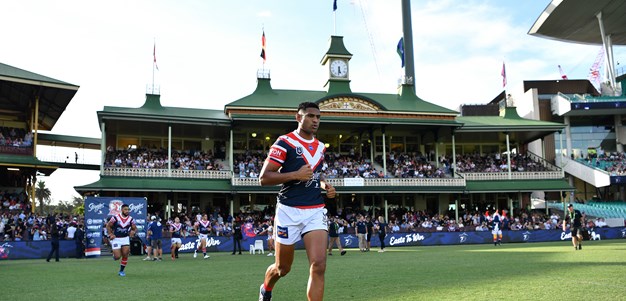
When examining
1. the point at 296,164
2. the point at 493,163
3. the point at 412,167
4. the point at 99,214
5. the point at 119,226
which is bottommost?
the point at 119,226

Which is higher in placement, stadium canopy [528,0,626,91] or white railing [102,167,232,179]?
stadium canopy [528,0,626,91]

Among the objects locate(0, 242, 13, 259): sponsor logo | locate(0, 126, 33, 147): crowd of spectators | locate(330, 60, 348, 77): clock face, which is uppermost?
locate(330, 60, 348, 77): clock face

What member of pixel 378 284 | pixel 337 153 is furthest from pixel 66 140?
pixel 378 284

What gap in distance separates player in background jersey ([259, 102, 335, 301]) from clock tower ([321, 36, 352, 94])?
3862 cm

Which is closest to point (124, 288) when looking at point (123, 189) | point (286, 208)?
point (286, 208)

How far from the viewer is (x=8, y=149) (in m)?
36.5

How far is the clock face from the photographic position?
46219 millimetres

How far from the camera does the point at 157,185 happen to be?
37031 mm

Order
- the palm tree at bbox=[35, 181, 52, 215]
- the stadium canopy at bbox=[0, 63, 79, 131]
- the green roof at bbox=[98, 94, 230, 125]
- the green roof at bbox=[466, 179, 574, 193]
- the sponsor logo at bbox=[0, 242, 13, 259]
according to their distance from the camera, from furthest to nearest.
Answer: the palm tree at bbox=[35, 181, 52, 215] < the green roof at bbox=[466, 179, 574, 193] < the green roof at bbox=[98, 94, 230, 125] < the stadium canopy at bbox=[0, 63, 79, 131] < the sponsor logo at bbox=[0, 242, 13, 259]

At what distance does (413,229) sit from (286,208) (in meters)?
31.7

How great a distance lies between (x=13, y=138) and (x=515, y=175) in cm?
3746

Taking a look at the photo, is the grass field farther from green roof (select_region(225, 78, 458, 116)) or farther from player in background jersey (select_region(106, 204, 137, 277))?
green roof (select_region(225, 78, 458, 116))

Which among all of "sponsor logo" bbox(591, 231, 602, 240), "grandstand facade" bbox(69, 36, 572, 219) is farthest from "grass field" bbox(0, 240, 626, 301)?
"grandstand facade" bbox(69, 36, 572, 219)

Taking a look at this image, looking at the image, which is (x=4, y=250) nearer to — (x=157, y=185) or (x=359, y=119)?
(x=157, y=185)
